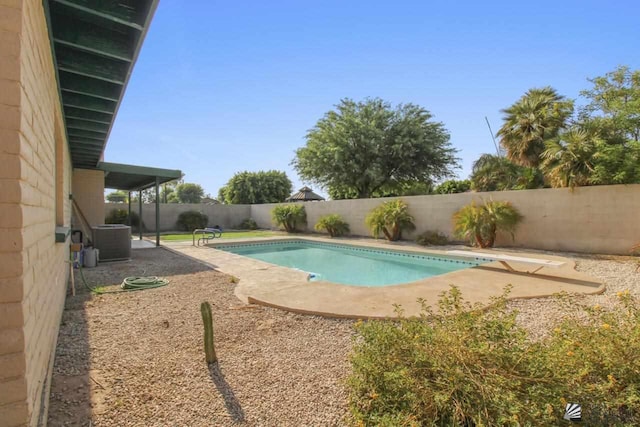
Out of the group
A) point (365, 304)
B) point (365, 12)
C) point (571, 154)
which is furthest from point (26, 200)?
point (571, 154)

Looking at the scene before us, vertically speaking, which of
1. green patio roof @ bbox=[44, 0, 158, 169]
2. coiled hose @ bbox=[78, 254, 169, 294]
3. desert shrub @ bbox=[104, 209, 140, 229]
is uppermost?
green patio roof @ bbox=[44, 0, 158, 169]

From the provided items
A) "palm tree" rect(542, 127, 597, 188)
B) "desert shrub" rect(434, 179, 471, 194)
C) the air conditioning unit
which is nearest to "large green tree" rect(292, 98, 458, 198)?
"desert shrub" rect(434, 179, 471, 194)

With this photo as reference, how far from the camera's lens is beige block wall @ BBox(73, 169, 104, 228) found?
11.5 m

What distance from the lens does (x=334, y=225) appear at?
15703mm

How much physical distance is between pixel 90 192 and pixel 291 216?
9585 mm

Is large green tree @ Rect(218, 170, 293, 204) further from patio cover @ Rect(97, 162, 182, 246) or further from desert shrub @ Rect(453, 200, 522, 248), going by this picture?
desert shrub @ Rect(453, 200, 522, 248)

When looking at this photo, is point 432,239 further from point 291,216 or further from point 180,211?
point 180,211

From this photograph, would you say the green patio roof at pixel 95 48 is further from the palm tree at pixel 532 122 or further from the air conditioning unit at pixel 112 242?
the palm tree at pixel 532 122

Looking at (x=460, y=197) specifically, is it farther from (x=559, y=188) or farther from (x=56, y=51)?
(x=56, y=51)

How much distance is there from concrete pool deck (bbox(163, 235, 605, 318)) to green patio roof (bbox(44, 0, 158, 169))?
3809mm

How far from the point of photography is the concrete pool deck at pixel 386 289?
14.7 feet

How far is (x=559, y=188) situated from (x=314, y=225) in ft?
37.4

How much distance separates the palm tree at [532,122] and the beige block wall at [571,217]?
14.5ft

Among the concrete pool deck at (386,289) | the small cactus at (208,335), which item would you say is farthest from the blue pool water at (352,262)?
the small cactus at (208,335)
